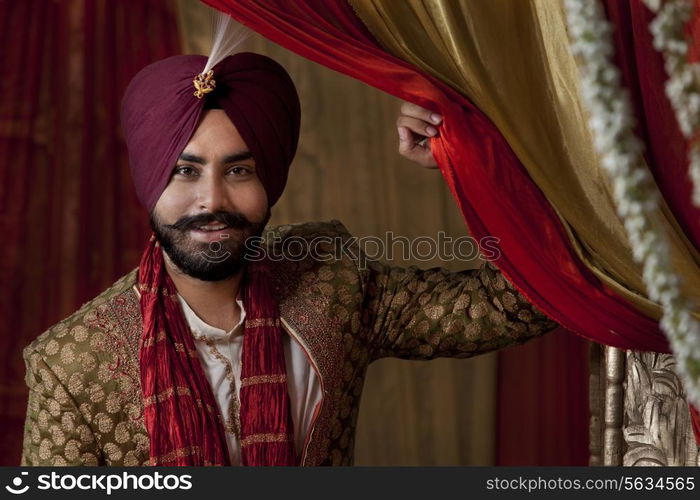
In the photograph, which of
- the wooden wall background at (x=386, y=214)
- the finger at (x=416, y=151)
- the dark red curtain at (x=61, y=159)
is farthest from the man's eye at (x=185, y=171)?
the wooden wall background at (x=386, y=214)

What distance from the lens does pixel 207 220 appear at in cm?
188

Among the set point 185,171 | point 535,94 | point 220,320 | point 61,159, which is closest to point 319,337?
point 220,320

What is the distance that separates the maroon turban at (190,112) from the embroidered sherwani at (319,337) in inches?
8.7

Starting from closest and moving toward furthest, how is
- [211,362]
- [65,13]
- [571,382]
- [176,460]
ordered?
1. [176,460]
2. [211,362]
3. [65,13]
4. [571,382]

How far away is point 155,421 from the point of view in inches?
73.6

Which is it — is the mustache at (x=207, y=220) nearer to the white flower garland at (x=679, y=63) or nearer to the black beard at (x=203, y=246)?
the black beard at (x=203, y=246)

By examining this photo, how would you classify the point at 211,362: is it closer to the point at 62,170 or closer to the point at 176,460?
the point at 176,460

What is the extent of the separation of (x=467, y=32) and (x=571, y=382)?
1358 mm

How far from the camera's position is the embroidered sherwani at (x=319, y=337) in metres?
1.89

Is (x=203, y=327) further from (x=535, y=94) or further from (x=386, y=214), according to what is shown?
(x=386, y=214)

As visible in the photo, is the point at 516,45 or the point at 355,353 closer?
the point at 516,45

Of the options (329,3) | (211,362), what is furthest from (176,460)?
(329,3)

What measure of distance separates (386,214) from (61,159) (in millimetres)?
911

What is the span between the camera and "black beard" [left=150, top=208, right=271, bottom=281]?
1883mm
